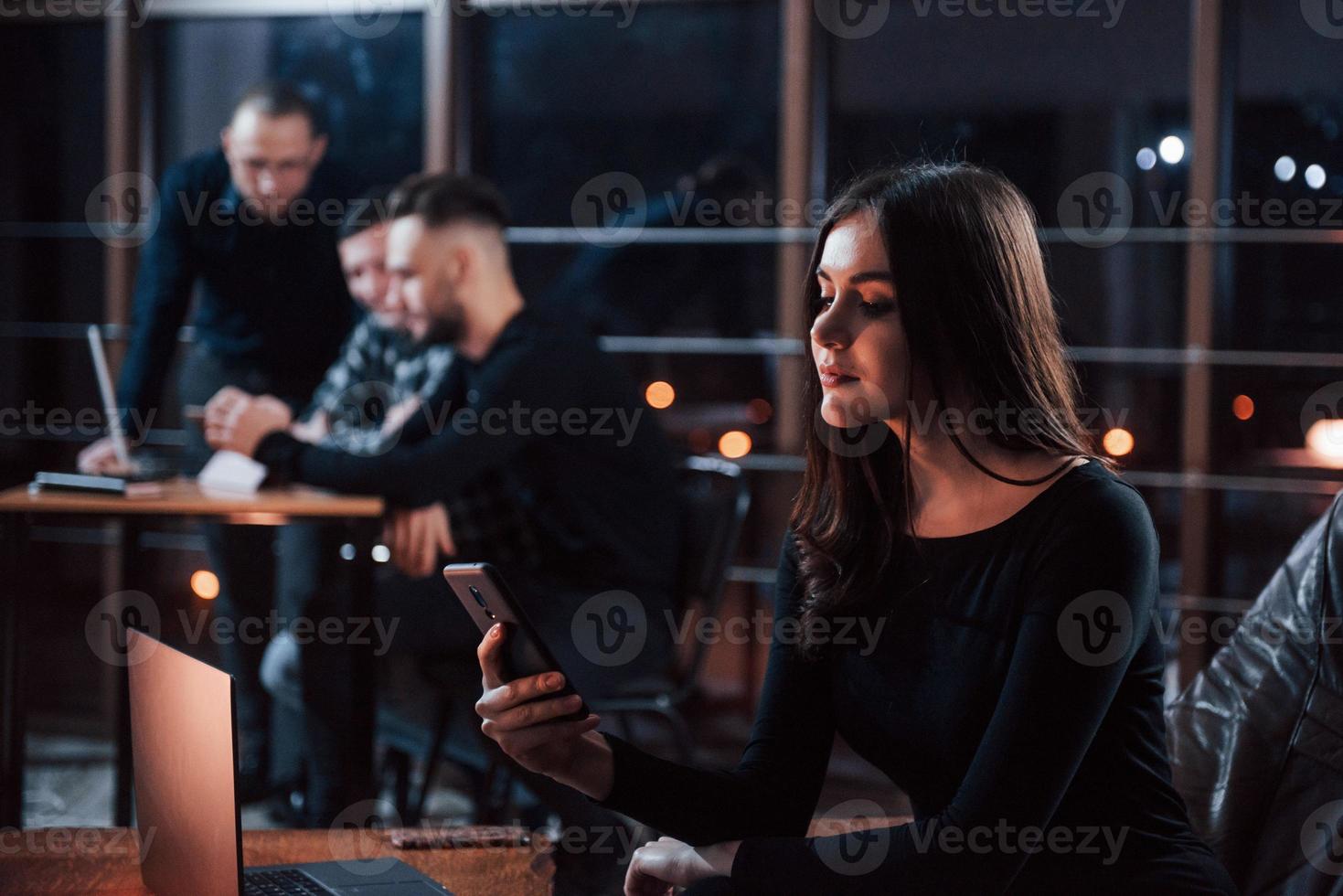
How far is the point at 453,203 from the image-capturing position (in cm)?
321

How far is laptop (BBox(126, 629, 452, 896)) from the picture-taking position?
3.71ft

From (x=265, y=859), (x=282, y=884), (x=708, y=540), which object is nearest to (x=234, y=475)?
(x=708, y=540)

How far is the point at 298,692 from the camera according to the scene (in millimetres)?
3146

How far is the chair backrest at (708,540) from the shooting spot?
2.96 metres

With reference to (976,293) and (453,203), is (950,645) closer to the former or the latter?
(976,293)

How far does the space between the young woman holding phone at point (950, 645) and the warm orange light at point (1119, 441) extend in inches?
93.6

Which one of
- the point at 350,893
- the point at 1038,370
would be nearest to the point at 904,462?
the point at 1038,370

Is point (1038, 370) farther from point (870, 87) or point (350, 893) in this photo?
point (870, 87)

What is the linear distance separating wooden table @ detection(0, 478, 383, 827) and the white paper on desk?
0.11ft

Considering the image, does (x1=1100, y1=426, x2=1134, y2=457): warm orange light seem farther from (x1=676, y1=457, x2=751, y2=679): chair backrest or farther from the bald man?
the bald man

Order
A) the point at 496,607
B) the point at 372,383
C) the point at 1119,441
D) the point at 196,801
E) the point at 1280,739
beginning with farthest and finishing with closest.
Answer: the point at 1119,441 < the point at 372,383 < the point at 1280,739 < the point at 496,607 < the point at 196,801

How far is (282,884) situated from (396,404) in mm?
2259

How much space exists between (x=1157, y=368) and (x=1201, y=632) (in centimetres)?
71

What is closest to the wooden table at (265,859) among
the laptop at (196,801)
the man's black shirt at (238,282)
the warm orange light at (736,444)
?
the laptop at (196,801)
